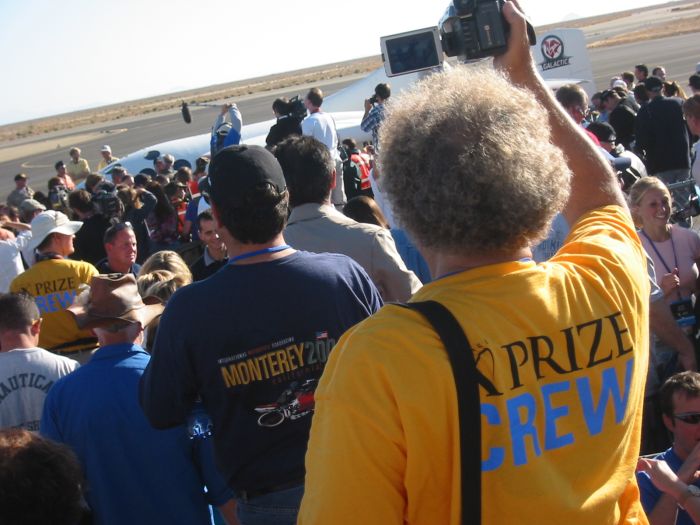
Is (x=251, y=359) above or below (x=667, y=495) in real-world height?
above

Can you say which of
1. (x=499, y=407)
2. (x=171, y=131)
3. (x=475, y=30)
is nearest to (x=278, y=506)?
(x=499, y=407)

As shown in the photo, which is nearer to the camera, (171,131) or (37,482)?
(37,482)

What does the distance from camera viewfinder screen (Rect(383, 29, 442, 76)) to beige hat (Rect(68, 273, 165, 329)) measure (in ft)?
10.7

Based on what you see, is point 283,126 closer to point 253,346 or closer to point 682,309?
point 682,309

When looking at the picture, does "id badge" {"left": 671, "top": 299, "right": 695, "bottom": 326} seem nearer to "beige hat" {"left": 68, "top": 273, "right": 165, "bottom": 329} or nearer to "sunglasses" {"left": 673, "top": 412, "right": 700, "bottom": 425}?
"sunglasses" {"left": 673, "top": 412, "right": 700, "bottom": 425}

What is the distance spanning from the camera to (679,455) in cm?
328

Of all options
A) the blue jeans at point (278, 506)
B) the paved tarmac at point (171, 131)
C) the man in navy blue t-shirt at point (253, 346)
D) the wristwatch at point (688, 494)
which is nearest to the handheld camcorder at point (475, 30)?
the man in navy blue t-shirt at point (253, 346)

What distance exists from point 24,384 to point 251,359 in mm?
1660

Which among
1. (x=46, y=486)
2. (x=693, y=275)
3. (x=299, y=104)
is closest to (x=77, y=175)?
(x=299, y=104)

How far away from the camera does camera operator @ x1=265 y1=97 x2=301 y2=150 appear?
28.5 feet

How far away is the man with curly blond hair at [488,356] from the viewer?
4.07ft

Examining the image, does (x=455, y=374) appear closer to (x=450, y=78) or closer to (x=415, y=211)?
(x=415, y=211)

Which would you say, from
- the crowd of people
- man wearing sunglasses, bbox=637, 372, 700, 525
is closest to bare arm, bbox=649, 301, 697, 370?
the crowd of people

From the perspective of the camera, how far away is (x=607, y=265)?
4.92 ft
